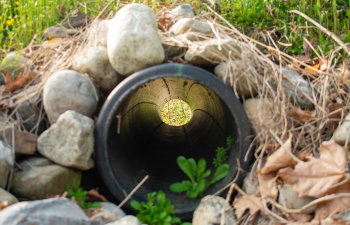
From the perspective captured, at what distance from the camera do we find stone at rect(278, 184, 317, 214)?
2.73 m

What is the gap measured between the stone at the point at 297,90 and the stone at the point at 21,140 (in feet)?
6.65

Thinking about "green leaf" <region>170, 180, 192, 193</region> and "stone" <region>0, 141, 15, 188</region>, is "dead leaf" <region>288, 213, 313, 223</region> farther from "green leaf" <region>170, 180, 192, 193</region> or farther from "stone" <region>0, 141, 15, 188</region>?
"stone" <region>0, 141, 15, 188</region>

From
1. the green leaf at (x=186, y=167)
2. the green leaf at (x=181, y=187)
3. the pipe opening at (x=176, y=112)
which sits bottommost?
the pipe opening at (x=176, y=112)

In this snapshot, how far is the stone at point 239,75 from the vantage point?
3227mm

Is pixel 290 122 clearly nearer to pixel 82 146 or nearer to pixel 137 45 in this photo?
pixel 137 45

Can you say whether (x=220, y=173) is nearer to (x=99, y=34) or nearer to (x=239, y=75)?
(x=239, y=75)

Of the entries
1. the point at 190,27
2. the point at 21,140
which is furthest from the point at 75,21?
the point at 21,140

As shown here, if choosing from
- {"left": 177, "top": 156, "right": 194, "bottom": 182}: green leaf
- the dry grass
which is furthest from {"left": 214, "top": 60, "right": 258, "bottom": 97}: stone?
{"left": 177, "top": 156, "right": 194, "bottom": 182}: green leaf

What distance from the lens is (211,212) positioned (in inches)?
115

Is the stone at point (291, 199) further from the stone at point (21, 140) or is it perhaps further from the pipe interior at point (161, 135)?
the stone at point (21, 140)

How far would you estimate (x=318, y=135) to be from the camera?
313 cm

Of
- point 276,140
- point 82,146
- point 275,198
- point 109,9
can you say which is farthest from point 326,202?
point 109,9

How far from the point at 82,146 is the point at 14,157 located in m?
0.50

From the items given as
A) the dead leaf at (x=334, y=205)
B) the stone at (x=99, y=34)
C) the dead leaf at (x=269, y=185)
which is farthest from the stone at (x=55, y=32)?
the dead leaf at (x=334, y=205)
